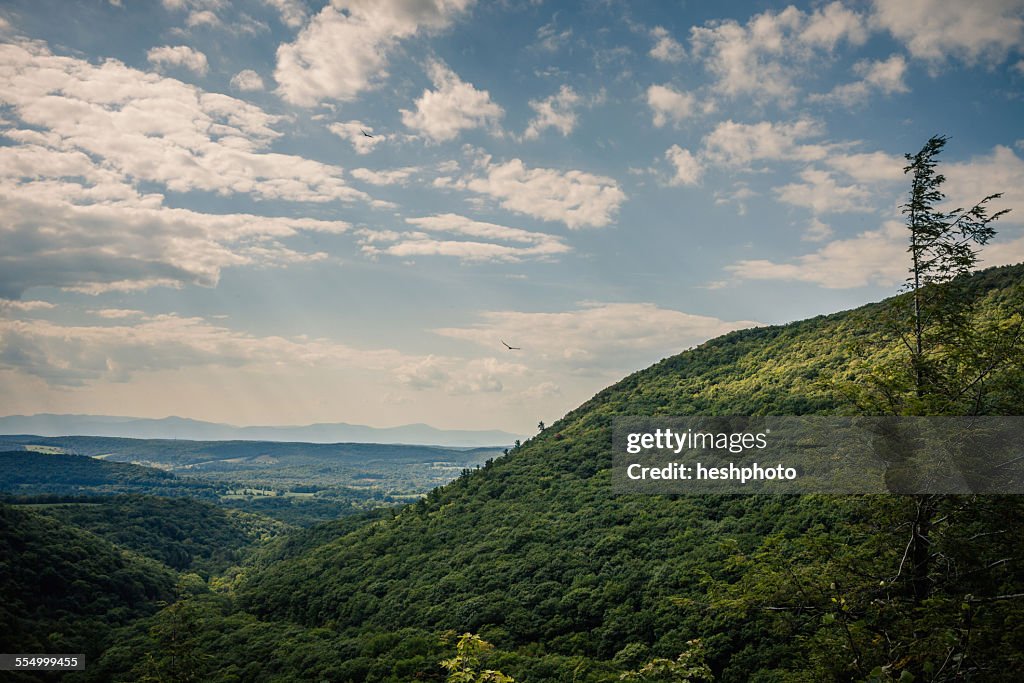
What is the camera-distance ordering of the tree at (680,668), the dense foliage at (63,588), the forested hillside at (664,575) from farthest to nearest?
the dense foliage at (63,588)
the forested hillside at (664,575)
the tree at (680,668)

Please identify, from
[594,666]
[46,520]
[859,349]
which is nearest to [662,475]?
[594,666]

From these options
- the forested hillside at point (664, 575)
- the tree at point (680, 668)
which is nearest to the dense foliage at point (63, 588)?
the forested hillside at point (664, 575)

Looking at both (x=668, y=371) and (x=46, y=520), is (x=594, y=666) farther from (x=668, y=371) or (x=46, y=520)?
(x=46, y=520)

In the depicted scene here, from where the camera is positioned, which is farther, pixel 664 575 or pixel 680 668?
pixel 664 575

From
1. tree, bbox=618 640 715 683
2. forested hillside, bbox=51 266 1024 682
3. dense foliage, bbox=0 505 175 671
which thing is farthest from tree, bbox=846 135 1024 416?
dense foliage, bbox=0 505 175 671

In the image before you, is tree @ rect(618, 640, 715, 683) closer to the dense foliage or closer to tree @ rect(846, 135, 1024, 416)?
tree @ rect(846, 135, 1024, 416)

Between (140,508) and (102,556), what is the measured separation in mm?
74452

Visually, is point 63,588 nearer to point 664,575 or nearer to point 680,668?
point 664,575

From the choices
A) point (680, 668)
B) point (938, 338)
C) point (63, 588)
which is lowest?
point (63, 588)

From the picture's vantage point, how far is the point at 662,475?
66.9 metres

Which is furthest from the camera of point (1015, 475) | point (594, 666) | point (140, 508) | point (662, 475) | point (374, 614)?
point (140, 508)

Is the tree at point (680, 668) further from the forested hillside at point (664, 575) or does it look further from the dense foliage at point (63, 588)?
the dense foliage at point (63, 588)

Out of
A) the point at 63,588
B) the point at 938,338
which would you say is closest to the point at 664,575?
the point at 938,338

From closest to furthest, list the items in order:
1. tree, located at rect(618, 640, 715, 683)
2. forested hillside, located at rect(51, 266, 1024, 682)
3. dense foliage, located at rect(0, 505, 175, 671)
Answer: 1. tree, located at rect(618, 640, 715, 683)
2. forested hillside, located at rect(51, 266, 1024, 682)
3. dense foliage, located at rect(0, 505, 175, 671)
